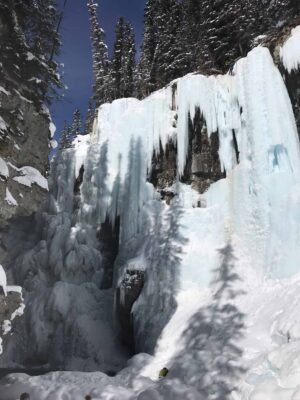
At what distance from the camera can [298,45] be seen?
14.4 meters

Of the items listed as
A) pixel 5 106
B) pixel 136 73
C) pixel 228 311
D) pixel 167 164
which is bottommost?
pixel 228 311

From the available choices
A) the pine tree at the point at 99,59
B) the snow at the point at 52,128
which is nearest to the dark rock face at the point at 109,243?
the snow at the point at 52,128

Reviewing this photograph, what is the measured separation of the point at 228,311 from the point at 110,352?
5310mm

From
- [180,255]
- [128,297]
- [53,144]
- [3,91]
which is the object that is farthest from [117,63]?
[3,91]

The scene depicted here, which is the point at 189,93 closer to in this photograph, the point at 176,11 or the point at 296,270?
the point at 296,270

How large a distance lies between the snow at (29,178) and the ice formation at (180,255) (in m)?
4.87

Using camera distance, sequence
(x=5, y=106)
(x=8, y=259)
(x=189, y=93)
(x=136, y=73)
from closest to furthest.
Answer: (x=5, y=106)
(x=189, y=93)
(x=8, y=259)
(x=136, y=73)

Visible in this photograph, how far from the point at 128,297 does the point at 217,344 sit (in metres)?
4.88

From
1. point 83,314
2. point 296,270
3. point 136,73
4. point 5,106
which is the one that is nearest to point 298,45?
point 296,270

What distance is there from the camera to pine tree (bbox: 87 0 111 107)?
3219 cm

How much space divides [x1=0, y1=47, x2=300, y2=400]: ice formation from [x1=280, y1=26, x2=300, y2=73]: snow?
0.52 m

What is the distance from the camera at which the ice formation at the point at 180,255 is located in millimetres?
10258

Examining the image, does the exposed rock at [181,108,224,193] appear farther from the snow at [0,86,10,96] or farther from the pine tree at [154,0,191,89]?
the pine tree at [154,0,191,89]

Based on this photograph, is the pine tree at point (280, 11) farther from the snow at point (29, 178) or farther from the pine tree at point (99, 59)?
the snow at point (29, 178)
